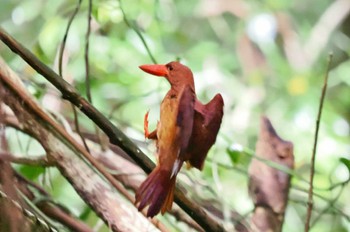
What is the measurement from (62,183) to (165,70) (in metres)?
0.85

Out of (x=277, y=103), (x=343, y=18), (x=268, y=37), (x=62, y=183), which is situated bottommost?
(x=62, y=183)

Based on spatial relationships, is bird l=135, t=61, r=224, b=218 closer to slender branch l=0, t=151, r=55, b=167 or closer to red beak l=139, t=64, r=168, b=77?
red beak l=139, t=64, r=168, b=77

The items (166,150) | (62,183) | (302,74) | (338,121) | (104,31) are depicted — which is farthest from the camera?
(302,74)

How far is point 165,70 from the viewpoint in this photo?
1.80 ft

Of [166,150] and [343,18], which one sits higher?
[343,18]

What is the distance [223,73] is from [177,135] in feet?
5.16

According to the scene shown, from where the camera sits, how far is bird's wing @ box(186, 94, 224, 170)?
530 millimetres

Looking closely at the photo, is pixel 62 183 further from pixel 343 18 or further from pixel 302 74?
pixel 343 18

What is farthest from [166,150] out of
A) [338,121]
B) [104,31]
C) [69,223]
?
[338,121]

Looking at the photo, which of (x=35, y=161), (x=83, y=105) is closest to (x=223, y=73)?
(x=35, y=161)

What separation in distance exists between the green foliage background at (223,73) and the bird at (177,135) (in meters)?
0.32

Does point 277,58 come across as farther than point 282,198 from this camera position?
Yes

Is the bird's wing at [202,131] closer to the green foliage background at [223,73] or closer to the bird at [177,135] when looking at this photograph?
the bird at [177,135]

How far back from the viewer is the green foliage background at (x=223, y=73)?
1215 mm
